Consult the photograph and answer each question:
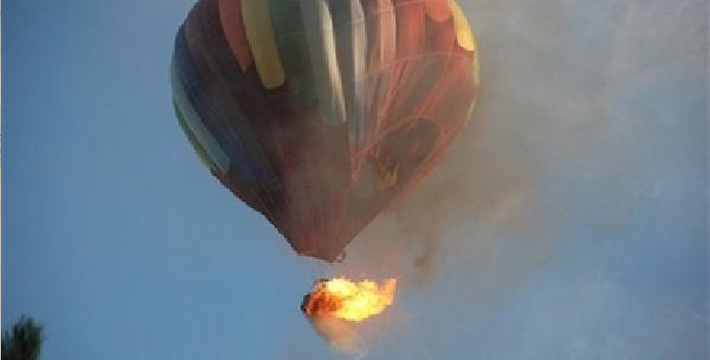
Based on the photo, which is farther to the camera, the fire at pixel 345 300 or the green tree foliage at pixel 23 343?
the fire at pixel 345 300

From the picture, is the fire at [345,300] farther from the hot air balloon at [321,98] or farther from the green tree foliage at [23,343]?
the green tree foliage at [23,343]

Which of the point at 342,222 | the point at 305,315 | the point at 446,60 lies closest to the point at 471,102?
the point at 446,60

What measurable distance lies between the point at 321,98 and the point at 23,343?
23.7 feet

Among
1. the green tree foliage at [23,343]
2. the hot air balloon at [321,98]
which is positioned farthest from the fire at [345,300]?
the green tree foliage at [23,343]

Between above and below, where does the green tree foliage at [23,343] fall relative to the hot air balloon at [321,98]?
below

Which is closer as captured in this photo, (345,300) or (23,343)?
(23,343)

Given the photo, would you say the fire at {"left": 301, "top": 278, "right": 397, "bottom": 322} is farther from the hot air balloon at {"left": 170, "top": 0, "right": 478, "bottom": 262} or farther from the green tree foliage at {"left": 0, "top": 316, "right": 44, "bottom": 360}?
the green tree foliage at {"left": 0, "top": 316, "right": 44, "bottom": 360}

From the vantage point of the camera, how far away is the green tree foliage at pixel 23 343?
40.0 ft

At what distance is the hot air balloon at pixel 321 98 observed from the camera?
60.5 feet

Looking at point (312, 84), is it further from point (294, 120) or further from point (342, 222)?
point (342, 222)

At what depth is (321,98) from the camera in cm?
1838

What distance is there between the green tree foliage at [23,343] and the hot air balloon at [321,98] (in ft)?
22.4

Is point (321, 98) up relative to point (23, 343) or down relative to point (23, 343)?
up

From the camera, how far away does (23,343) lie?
12.3 meters
